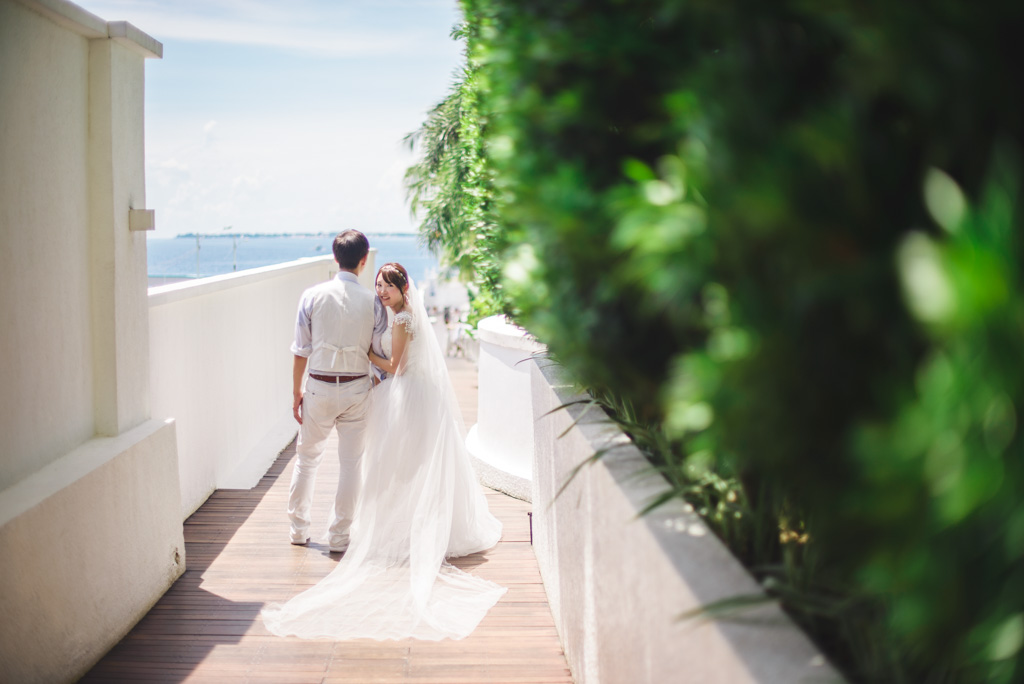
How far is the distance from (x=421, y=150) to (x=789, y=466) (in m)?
20.6

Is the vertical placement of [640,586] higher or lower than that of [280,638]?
higher

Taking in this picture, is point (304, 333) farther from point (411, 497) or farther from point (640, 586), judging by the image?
point (640, 586)

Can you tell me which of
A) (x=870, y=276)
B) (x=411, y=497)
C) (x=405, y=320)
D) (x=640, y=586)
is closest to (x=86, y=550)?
(x=411, y=497)

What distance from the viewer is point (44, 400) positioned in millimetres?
3516

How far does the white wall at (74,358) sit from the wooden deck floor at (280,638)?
7.4 inches

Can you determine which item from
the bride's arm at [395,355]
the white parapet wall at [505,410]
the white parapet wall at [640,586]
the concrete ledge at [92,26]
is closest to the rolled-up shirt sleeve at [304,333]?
the bride's arm at [395,355]

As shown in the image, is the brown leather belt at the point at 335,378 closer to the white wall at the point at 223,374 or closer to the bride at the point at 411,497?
the bride at the point at 411,497

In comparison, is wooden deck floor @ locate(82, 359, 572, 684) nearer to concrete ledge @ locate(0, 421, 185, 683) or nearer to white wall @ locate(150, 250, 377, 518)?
concrete ledge @ locate(0, 421, 185, 683)

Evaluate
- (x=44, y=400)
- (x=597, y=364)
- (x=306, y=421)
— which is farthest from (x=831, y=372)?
(x=306, y=421)

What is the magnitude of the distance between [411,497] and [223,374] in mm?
2431

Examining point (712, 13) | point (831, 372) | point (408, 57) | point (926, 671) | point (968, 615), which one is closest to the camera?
point (968, 615)

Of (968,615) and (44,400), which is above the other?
(968,615)

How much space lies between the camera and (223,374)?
21.7 feet

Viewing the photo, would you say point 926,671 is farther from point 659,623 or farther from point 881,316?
point 881,316
